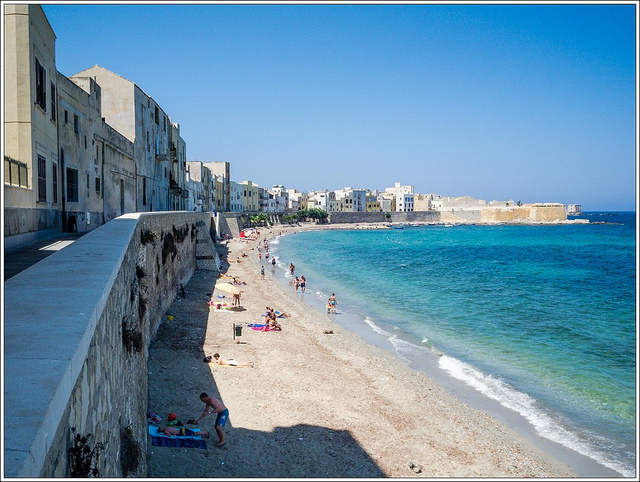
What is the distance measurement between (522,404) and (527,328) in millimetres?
11027

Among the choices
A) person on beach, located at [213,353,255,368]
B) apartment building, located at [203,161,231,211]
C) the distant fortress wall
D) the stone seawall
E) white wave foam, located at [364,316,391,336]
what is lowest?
white wave foam, located at [364,316,391,336]

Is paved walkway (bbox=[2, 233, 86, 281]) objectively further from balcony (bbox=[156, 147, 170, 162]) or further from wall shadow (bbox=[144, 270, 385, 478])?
balcony (bbox=[156, 147, 170, 162])

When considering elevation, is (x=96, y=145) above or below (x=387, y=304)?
above

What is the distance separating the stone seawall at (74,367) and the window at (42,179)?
15.4 feet

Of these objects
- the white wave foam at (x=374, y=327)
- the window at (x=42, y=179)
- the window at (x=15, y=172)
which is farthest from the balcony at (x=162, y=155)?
the window at (x=15, y=172)

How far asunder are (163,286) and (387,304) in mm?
14883

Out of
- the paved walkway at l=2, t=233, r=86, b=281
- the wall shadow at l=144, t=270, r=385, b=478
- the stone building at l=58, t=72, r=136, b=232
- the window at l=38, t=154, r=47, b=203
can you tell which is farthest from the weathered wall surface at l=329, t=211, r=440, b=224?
the paved walkway at l=2, t=233, r=86, b=281

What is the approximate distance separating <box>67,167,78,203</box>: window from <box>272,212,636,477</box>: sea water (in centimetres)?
1335

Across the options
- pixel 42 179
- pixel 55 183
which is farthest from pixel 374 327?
pixel 42 179

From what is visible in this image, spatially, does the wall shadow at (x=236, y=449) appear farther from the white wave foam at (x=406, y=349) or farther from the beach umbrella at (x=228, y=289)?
the beach umbrella at (x=228, y=289)

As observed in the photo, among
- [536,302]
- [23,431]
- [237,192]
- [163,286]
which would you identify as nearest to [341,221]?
[237,192]

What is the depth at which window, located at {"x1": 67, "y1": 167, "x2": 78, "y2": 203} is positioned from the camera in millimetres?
15136

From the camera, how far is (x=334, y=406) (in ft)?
42.4

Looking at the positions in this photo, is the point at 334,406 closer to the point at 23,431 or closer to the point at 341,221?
the point at 23,431
